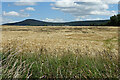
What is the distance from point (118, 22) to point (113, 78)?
129ft

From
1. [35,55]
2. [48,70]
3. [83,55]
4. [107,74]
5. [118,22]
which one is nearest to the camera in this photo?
[107,74]

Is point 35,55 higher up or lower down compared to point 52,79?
higher up

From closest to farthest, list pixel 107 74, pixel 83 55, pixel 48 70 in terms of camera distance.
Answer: pixel 107 74 → pixel 48 70 → pixel 83 55

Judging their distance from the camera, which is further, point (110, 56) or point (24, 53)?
point (24, 53)

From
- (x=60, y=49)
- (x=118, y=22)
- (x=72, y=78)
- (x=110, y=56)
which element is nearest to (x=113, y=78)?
(x=110, y=56)

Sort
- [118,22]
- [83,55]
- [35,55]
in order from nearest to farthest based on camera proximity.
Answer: [83,55], [35,55], [118,22]

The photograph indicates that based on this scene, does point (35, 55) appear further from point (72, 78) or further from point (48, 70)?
point (72, 78)

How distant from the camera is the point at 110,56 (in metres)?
4.03

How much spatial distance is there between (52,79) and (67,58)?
75cm

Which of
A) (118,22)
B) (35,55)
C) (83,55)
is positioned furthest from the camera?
(118,22)

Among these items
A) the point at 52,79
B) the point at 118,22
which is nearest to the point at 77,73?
the point at 52,79

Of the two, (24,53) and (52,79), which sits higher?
(24,53)

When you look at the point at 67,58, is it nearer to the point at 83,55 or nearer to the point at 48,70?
the point at 83,55

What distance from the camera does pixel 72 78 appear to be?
3.67m
